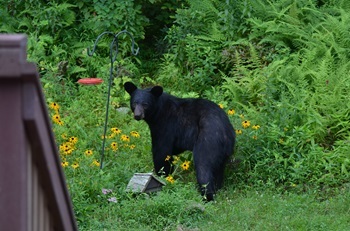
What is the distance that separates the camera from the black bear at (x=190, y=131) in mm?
8656

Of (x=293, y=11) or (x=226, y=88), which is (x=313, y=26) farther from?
(x=226, y=88)

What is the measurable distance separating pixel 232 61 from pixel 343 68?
7.25 feet

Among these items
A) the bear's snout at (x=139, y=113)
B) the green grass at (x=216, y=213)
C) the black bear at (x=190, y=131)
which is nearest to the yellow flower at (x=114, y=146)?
the black bear at (x=190, y=131)

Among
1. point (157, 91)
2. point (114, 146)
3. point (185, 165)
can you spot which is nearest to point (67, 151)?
point (114, 146)

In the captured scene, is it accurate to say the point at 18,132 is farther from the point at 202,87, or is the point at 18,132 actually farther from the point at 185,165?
the point at 202,87

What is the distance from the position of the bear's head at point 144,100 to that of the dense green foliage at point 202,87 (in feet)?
2.16

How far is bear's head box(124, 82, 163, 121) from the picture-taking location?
877 cm

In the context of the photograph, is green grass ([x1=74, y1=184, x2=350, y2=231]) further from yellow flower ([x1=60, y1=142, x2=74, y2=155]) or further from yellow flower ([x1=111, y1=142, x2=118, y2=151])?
yellow flower ([x1=111, y1=142, x2=118, y2=151])

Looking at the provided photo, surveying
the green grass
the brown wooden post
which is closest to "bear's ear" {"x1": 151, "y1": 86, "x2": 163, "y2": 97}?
the green grass

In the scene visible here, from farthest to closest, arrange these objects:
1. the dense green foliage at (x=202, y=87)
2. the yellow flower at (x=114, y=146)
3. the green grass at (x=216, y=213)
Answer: the yellow flower at (x=114, y=146) → the dense green foliage at (x=202, y=87) → the green grass at (x=216, y=213)

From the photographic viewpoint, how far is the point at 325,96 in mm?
10023

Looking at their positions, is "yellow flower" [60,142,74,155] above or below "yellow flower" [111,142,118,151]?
above

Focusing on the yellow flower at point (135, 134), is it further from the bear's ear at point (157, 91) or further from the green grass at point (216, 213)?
the green grass at point (216, 213)

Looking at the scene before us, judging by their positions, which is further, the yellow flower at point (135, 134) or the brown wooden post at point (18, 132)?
the yellow flower at point (135, 134)
